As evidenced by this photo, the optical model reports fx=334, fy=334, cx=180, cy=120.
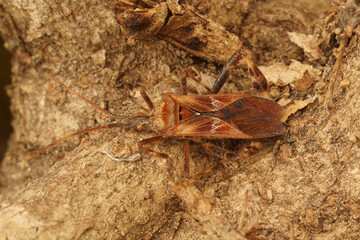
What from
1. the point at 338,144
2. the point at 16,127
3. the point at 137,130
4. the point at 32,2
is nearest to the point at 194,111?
the point at 137,130

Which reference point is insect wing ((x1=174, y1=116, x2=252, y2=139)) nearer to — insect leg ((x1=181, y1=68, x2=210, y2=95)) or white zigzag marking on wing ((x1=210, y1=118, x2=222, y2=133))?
white zigzag marking on wing ((x1=210, y1=118, x2=222, y2=133))

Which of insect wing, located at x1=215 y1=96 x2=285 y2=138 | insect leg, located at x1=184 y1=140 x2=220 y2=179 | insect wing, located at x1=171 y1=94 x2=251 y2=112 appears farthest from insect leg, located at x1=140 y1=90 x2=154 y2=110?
insect wing, located at x1=215 y1=96 x2=285 y2=138

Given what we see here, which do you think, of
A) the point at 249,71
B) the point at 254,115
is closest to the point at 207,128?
the point at 254,115

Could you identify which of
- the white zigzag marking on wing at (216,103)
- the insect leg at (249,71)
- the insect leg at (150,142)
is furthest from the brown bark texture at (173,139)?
the white zigzag marking on wing at (216,103)

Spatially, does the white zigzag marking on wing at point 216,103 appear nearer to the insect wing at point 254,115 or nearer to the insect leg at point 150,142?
the insect wing at point 254,115

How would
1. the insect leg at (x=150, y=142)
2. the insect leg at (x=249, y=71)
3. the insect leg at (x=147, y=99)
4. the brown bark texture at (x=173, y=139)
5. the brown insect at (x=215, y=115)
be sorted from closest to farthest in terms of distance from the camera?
1. the brown bark texture at (x=173, y=139)
2. the insect leg at (x=150, y=142)
3. the brown insect at (x=215, y=115)
4. the insect leg at (x=249, y=71)
5. the insect leg at (x=147, y=99)

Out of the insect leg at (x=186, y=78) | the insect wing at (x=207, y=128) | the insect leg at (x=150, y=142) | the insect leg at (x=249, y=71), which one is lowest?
the insect leg at (x=150, y=142)

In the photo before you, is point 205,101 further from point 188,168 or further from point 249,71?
point 188,168
